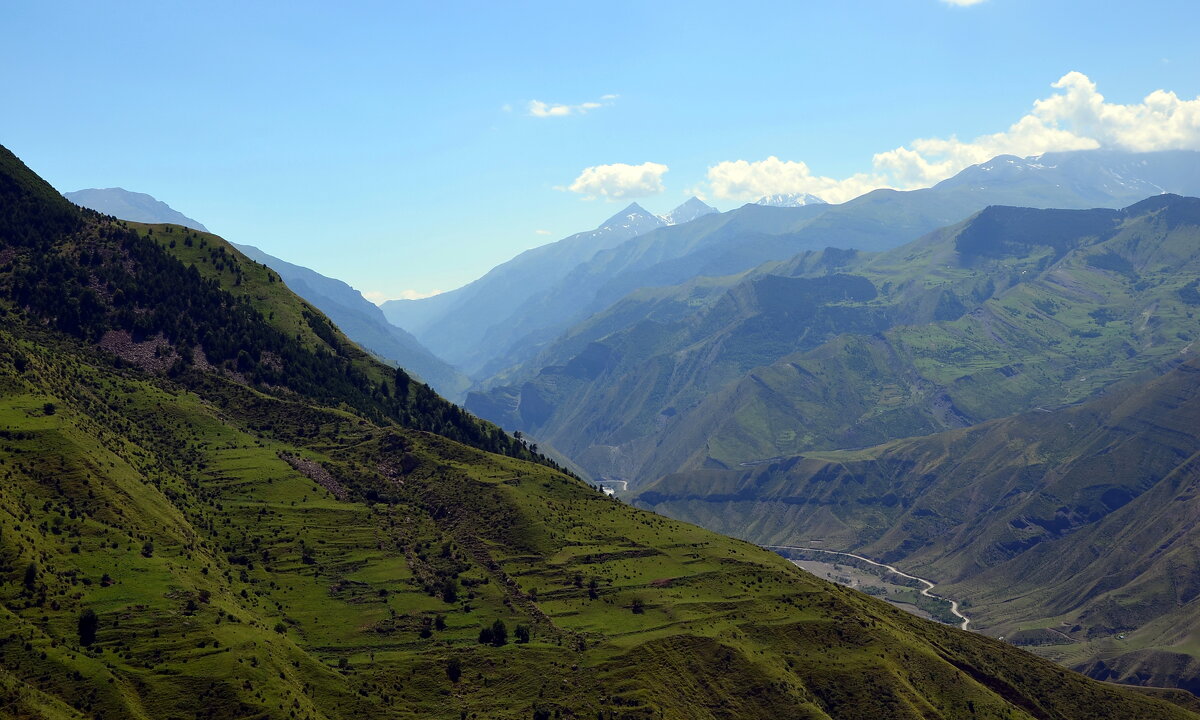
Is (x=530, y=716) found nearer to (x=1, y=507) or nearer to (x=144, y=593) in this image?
(x=144, y=593)

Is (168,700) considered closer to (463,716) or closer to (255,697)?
(255,697)


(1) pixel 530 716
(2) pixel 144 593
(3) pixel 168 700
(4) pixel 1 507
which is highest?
(4) pixel 1 507

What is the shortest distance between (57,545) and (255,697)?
57116 millimetres

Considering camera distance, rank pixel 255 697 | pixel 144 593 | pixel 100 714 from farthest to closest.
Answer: pixel 144 593
pixel 255 697
pixel 100 714

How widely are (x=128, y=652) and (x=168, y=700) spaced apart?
14.6 meters

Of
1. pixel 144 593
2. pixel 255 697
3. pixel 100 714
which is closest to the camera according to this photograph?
pixel 100 714

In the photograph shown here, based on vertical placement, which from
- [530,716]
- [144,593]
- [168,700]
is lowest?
[530,716]

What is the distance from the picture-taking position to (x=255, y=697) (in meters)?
177

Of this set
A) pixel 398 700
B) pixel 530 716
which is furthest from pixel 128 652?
pixel 530 716

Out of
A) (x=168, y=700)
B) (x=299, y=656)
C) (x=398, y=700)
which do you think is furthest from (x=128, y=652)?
(x=398, y=700)

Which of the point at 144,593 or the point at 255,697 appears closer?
the point at 255,697

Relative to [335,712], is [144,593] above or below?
above

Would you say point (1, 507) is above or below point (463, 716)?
above

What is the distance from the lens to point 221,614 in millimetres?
198625
